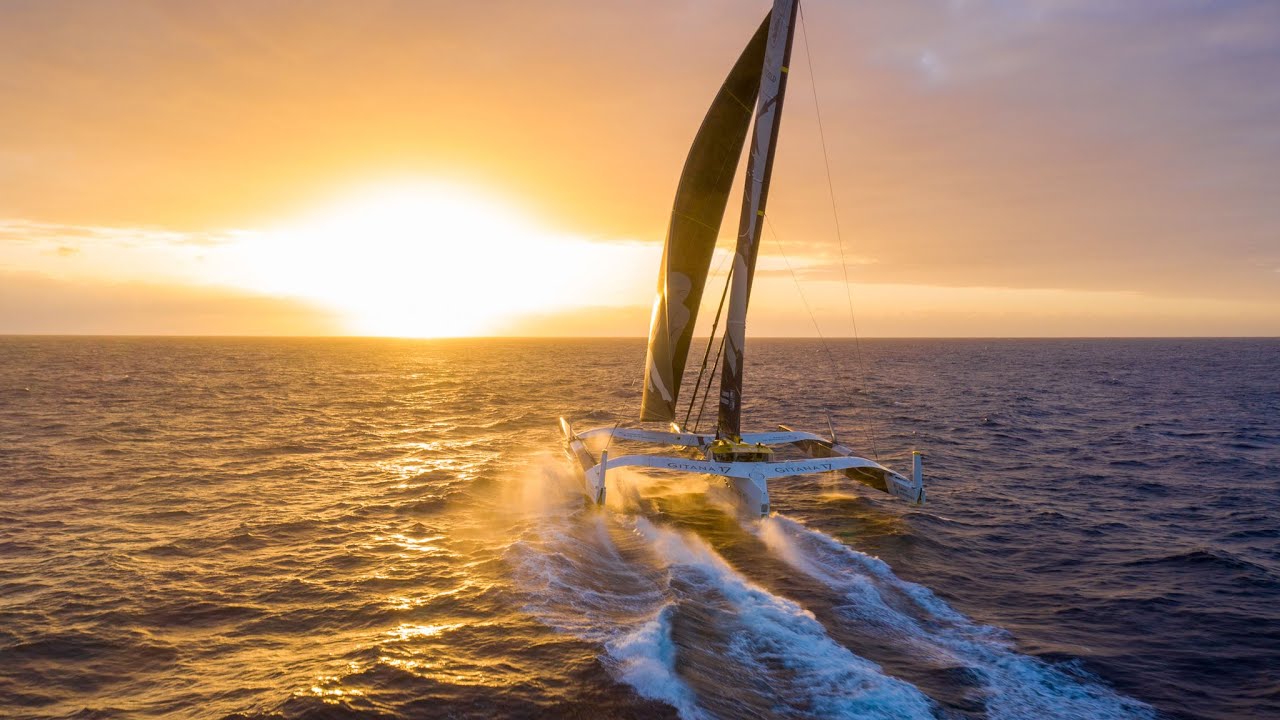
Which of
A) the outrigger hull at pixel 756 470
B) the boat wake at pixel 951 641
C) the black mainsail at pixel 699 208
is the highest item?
the black mainsail at pixel 699 208

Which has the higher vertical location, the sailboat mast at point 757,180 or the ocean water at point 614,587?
the sailboat mast at point 757,180

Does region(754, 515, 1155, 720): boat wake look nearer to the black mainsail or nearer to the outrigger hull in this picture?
the outrigger hull

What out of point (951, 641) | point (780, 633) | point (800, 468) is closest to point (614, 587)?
point (780, 633)

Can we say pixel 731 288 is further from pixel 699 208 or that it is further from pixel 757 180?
pixel 757 180

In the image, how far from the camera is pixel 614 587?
452 inches

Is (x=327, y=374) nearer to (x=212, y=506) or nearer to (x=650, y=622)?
(x=212, y=506)

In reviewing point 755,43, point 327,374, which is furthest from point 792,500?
point 327,374

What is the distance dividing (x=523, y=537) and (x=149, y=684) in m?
6.88

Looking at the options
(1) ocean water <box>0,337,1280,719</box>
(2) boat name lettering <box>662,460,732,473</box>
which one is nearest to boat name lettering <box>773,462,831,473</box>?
(2) boat name lettering <box>662,460,732,473</box>

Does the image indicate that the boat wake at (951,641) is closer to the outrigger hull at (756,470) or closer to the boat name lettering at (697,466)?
the outrigger hull at (756,470)

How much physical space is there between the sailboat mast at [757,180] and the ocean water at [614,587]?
3.79 metres

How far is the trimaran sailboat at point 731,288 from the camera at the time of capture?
52.2ft

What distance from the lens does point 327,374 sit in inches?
2938

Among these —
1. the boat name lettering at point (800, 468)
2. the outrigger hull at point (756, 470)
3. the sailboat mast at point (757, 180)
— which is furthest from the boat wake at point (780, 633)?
the sailboat mast at point (757, 180)
